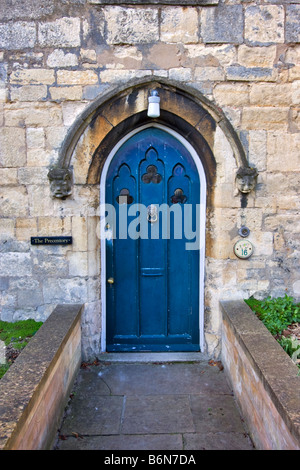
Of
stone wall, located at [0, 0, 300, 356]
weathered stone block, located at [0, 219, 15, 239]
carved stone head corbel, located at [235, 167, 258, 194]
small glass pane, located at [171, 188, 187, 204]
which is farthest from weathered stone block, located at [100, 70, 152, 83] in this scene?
weathered stone block, located at [0, 219, 15, 239]

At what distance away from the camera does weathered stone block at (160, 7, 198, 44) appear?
147 inches

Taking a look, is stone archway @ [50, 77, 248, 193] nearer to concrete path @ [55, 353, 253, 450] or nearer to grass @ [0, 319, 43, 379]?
grass @ [0, 319, 43, 379]

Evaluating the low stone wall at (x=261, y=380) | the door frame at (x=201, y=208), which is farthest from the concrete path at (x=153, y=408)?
the door frame at (x=201, y=208)

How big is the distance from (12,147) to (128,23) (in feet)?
5.31

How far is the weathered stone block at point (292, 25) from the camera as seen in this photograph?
3.75m

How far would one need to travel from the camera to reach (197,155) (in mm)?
4055

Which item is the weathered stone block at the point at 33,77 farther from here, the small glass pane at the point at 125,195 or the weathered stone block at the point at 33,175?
the small glass pane at the point at 125,195

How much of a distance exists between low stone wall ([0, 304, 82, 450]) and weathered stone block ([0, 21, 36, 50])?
2.57 metres

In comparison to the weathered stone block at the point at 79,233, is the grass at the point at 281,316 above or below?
below

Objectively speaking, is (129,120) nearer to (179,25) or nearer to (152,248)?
(179,25)

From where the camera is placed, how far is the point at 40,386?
2.41m

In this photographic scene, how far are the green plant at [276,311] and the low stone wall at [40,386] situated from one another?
1.72 meters

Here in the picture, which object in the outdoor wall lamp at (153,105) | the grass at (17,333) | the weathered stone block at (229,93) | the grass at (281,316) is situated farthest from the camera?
the weathered stone block at (229,93)
